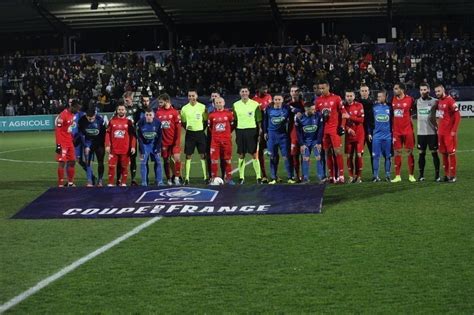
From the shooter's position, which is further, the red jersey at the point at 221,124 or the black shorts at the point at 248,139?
the black shorts at the point at 248,139

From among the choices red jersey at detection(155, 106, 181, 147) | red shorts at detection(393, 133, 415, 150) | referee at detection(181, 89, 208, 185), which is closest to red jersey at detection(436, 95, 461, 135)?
red shorts at detection(393, 133, 415, 150)

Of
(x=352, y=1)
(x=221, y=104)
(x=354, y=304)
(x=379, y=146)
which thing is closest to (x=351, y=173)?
(x=379, y=146)

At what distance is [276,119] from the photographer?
14.8m

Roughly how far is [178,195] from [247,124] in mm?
2932

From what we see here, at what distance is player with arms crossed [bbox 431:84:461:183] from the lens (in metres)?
14.2

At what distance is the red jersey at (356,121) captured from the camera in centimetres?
1469

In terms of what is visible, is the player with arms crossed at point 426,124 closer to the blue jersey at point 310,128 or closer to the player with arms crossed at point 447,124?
the player with arms crossed at point 447,124

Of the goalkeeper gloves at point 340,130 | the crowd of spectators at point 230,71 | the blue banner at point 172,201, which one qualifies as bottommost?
the blue banner at point 172,201

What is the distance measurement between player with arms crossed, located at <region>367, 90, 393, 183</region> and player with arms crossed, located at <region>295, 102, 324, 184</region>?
0.99 metres

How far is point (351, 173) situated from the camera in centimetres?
1488

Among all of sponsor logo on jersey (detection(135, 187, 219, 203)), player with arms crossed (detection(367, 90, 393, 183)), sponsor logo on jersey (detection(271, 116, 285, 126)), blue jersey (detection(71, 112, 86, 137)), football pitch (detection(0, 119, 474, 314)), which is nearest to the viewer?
football pitch (detection(0, 119, 474, 314))

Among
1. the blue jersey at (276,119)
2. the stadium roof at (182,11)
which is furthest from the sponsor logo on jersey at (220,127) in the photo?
the stadium roof at (182,11)

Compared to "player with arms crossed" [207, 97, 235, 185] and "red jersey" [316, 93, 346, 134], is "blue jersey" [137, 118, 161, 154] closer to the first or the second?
"player with arms crossed" [207, 97, 235, 185]

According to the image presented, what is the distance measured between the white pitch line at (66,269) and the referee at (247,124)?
422 cm
